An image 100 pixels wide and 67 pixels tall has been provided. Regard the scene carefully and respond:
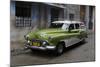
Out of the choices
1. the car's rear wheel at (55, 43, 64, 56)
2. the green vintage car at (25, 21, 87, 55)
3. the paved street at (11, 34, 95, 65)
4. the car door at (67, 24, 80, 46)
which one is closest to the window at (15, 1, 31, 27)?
the green vintage car at (25, 21, 87, 55)

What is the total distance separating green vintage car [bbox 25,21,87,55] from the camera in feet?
8.86

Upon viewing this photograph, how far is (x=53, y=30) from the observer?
9.06 ft

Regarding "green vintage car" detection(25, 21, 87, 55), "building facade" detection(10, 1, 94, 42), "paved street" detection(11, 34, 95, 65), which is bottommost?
"paved street" detection(11, 34, 95, 65)

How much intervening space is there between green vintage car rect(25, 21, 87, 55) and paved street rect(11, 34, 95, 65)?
8 cm

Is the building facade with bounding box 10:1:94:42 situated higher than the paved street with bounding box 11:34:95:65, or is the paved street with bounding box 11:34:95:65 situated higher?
the building facade with bounding box 10:1:94:42

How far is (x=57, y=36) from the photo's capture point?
2.78 m

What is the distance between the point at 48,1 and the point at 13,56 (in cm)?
98

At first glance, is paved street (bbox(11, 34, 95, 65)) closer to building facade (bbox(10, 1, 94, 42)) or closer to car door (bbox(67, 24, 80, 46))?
car door (bbox(67, 24, 80, 46))

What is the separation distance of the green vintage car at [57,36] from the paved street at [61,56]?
0.08 m

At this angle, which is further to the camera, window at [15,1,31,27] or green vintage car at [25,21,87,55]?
green vintage car at [25,21,87,55]

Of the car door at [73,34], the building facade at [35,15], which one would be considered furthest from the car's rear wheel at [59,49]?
the building facade at [35,15]

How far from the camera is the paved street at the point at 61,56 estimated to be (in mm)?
2617
